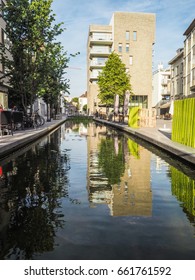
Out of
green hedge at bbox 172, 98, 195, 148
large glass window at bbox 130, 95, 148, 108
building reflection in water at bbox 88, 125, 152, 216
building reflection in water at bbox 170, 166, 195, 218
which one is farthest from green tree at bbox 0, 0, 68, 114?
large glass window at bbox 130, 95, 148, 108

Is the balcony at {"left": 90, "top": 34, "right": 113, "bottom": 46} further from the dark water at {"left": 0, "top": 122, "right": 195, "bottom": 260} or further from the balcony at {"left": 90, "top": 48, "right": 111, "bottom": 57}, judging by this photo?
the dark water at {"left": 0, "top": 122, "right": 195, "bottom": 260}

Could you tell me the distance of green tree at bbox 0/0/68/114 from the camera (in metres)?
22.6

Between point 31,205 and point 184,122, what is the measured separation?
27.3 feet

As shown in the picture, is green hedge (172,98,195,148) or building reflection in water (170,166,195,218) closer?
building reflection in water (170,166,195,218)

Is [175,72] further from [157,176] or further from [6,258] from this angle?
[6,258]

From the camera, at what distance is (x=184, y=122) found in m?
12.3

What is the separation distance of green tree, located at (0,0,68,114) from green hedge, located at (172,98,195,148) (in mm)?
12568

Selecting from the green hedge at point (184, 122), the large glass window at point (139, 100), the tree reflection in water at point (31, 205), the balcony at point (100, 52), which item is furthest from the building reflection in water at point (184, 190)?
the balcony at point (100, 52)

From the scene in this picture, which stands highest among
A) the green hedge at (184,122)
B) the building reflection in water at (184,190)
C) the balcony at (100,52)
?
the balcony at (100,52)

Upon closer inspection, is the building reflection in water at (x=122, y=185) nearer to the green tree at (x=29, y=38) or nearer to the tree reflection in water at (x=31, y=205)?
the tree reflection in water at (x=31, y=205)

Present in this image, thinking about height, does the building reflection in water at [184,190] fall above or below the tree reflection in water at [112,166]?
below

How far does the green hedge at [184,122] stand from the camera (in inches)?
447
